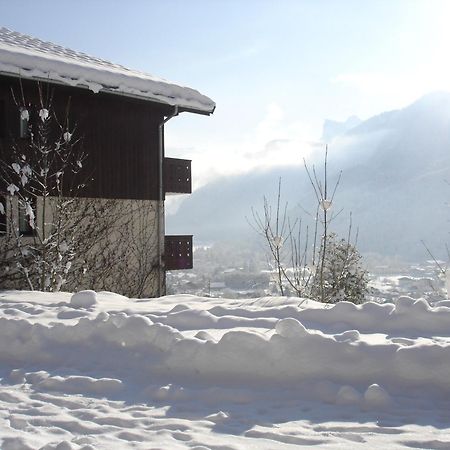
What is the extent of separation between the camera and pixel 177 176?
51.1 feet

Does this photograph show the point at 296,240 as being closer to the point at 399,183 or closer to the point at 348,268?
the point at 348,268

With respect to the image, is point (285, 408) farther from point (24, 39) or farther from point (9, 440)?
point (24, 39)

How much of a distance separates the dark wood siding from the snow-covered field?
7964 mm

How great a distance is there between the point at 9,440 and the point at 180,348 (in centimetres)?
169

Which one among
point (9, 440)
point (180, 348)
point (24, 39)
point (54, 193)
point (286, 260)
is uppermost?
point (24, 39)

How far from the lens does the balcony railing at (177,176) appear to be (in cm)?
1538

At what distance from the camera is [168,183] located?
605 inches

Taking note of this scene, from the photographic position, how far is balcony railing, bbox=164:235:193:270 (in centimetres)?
1541

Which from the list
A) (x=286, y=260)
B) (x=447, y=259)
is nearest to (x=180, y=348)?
(x=286, y=260)

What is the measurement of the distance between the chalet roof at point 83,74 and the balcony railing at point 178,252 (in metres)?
3.28

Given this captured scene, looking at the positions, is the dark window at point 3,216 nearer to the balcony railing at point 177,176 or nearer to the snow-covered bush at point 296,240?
the balcony railing at point 177,176

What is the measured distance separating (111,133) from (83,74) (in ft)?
6.37

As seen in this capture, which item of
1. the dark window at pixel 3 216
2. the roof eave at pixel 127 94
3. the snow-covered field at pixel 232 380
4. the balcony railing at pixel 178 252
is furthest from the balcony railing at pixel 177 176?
the snow-covered field at pixel 232 380

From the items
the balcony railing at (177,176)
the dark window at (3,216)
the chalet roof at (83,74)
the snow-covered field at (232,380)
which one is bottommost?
the snow-covered field at (232,380)
